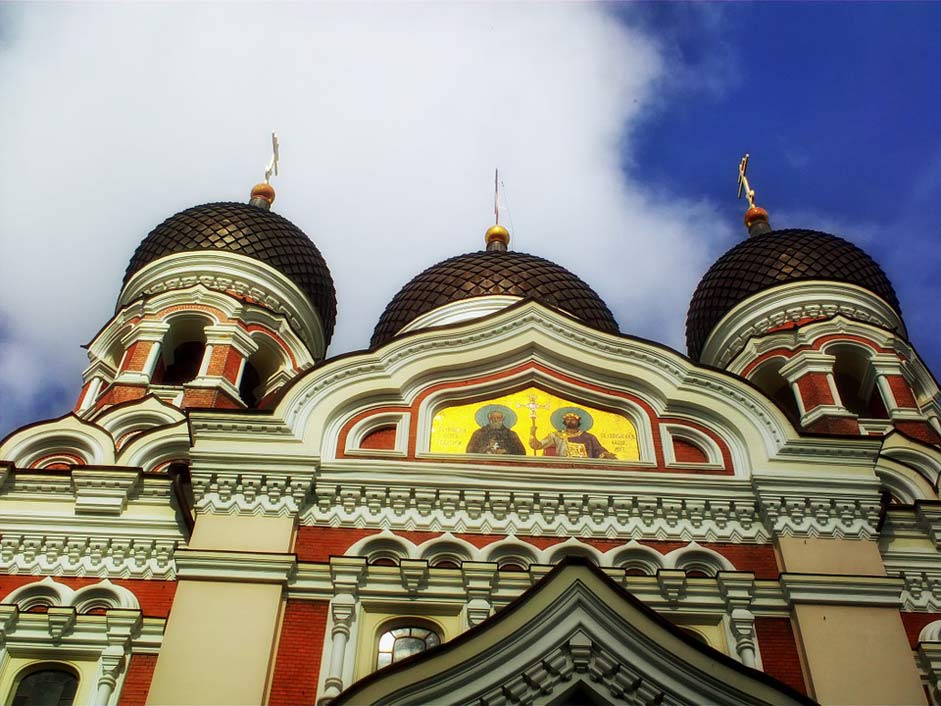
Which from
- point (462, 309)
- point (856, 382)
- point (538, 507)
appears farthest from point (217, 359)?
point (856, 382)

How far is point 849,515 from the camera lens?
1033 centimetres

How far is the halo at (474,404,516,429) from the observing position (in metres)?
11.2

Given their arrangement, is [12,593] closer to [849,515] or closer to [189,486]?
[189,486]

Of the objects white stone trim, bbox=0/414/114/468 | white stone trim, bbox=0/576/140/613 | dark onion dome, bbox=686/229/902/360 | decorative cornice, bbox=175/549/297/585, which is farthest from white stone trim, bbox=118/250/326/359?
decorative cornice, bbox=175/549/297/585

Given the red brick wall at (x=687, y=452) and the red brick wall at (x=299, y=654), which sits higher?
the red brick wall at (x=687, y=452)

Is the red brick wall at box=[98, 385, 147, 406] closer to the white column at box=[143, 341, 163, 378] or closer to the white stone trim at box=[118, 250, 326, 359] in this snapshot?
the white column at box=[143, 341, 163, 378]

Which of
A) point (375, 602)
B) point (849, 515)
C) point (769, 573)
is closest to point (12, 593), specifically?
point (375, 602)

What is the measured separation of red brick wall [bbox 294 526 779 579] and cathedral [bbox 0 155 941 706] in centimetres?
2

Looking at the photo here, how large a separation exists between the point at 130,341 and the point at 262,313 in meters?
1.90

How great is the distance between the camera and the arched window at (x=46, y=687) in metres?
9.62

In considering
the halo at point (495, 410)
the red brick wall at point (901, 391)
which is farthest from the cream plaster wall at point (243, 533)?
the red brick wall at point (901, 391)

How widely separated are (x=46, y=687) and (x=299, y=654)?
215 cm

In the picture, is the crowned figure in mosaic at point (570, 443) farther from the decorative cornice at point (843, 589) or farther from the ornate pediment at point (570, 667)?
the ornate pediment at point (570, 667)

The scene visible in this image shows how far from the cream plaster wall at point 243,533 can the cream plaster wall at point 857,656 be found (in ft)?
13.1
